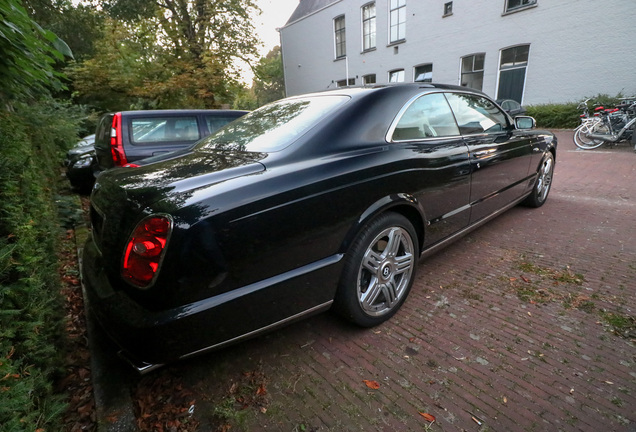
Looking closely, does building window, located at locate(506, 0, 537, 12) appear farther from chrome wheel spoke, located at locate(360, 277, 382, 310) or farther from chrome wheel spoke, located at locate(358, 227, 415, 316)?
chrome wheel spoke, located at locate(360, 277, 382, 310)

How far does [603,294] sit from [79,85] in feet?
56.1

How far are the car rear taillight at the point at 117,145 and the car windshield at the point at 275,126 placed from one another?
9.43 ft

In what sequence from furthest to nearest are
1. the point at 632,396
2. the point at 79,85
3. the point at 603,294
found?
the point at 79,85 < the point at 603,294 < the point at 632,396

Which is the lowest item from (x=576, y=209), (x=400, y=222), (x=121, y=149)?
(x=576, y=209)

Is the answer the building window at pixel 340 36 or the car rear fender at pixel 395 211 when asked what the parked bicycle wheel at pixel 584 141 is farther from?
the building window at pixel 340 36

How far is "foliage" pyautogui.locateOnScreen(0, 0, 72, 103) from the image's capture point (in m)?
1.87

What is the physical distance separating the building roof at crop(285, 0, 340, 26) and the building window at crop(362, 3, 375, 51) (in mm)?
2972

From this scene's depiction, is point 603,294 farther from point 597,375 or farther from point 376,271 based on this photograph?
point 376,271

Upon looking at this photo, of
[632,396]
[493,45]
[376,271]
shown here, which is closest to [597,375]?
[632,396]

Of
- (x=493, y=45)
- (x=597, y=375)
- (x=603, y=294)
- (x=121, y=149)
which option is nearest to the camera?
(x=597, y=375)

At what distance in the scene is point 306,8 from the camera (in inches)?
1031

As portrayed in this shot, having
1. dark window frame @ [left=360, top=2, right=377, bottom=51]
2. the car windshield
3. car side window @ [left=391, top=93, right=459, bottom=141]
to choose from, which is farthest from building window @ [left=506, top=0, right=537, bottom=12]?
the car windshield

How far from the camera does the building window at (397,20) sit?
61.8 ft

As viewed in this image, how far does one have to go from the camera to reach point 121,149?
494 cm
